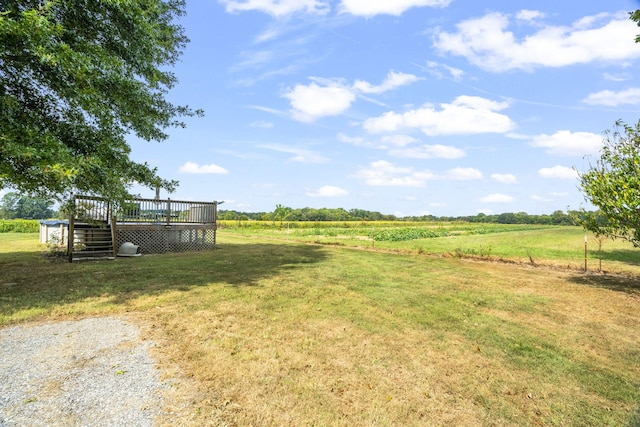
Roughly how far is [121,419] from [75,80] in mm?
7668

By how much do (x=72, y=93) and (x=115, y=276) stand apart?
201 inches

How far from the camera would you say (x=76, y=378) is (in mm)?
3662

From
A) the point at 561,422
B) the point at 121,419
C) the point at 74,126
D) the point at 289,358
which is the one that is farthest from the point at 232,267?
the point at 561,422

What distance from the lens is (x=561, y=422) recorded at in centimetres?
323

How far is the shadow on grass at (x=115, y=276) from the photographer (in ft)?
23.6

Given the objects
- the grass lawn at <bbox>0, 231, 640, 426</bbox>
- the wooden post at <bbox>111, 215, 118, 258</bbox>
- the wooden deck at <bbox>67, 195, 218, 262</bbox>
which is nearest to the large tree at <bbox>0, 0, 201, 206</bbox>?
the wooden deck at <bbox>67, 195, 218, 262</bbox>

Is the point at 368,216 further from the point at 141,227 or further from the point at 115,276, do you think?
the point at 115,276

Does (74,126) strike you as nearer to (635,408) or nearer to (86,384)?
(86,384)

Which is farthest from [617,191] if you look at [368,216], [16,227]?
[368,216]

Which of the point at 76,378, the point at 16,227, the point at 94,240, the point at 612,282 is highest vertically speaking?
the point at 94,240

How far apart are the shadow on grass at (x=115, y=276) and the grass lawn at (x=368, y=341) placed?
0.07 metres

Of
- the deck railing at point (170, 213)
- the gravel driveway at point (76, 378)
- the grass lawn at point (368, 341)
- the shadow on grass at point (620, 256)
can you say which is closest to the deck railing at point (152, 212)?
the deck railing at point (170, 213)

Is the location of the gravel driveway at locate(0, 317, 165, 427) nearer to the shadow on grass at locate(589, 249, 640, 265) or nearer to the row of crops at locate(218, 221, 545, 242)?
the shadow on grass at locate(589, 249, 640, 265)

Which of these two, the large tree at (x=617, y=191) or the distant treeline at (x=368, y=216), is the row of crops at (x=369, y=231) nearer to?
the large tree at (x=617, y=191)
